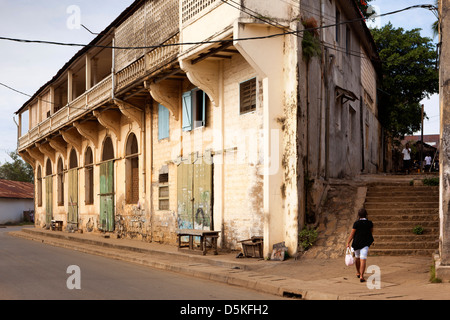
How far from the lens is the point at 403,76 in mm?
29297

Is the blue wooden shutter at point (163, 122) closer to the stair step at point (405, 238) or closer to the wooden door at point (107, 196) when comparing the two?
the wooden door at point (107, 196)

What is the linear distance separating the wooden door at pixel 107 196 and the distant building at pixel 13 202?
94.0ft

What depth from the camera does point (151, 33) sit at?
1833cm

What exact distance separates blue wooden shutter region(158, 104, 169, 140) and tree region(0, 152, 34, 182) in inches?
2438

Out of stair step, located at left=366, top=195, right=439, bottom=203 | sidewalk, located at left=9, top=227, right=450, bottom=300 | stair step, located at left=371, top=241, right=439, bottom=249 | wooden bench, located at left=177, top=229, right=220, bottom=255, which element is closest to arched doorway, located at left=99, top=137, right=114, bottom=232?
sidewalk, located at left=9, top=227, right=450, bottom=300

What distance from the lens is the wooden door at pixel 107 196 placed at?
23.8 m

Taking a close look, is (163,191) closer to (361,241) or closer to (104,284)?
(104,284)

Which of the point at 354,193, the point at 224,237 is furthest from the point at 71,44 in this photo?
the point at 354,193

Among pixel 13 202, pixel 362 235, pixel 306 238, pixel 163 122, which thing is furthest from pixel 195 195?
pixel 13 202

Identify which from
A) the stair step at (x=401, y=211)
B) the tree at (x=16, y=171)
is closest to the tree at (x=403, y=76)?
the stair step at (x=401, y=211)

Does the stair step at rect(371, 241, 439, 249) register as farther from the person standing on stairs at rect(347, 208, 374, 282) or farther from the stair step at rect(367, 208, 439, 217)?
the person standing on stairs at rect(347, 208, 374, 282)

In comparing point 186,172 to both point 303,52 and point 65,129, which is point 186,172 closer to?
point 303,52

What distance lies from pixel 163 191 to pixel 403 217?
9087 mm

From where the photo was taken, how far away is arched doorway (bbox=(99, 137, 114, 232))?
23891 mm
